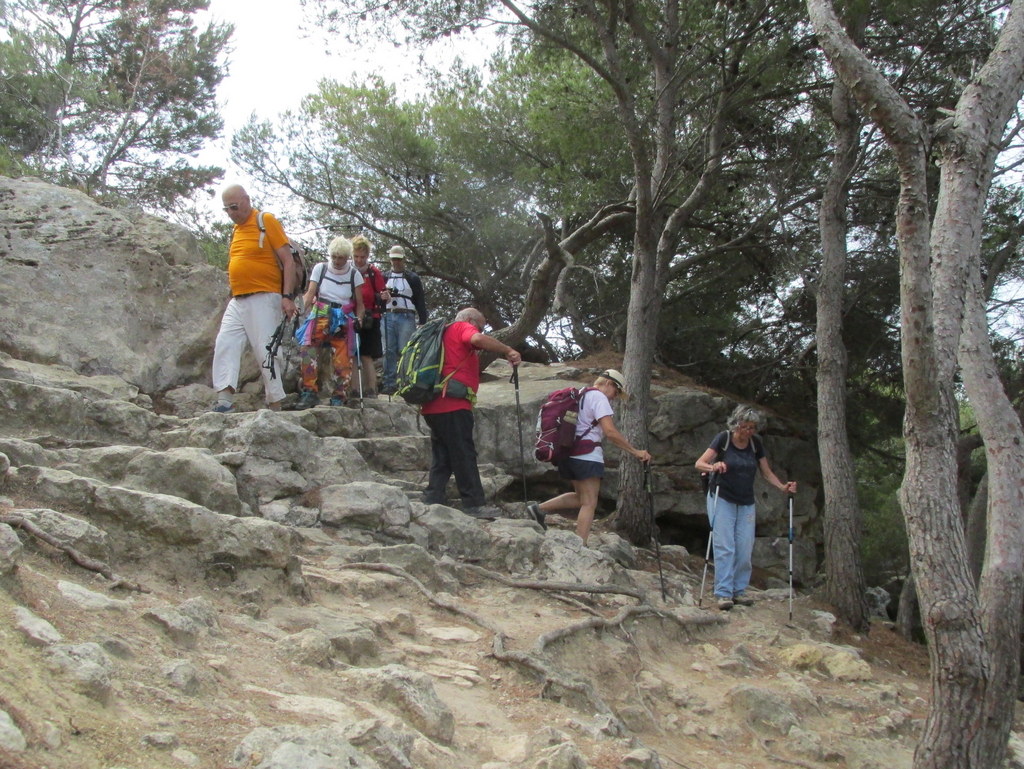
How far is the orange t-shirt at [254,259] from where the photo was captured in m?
8.11

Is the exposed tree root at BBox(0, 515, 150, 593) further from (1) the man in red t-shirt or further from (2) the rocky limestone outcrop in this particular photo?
(2) the rocky limestone outcrop

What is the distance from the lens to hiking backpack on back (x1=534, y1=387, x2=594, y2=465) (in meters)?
7.58

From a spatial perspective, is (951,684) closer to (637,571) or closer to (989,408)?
(989,408)

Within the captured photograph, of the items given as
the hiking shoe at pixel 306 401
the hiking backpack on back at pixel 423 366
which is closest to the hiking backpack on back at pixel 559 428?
the hiking backpack on back at pixel 423 366

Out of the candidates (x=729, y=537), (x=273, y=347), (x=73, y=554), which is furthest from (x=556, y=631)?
(x=273, y=347)

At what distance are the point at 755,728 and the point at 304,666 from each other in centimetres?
289

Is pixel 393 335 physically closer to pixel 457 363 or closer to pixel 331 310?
pixel 331 310

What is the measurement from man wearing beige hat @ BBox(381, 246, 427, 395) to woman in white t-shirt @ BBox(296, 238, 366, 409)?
822mm

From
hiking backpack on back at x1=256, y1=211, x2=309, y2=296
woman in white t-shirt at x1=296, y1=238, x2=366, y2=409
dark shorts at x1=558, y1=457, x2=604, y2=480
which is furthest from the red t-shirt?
woman in white t-shirt at x1=296, y1=238, x2=366, y2=409

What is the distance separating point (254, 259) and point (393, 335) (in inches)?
94.4

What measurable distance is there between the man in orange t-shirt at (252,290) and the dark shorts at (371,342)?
1710 mm

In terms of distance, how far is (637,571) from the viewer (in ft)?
27.2

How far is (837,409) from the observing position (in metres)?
9.41

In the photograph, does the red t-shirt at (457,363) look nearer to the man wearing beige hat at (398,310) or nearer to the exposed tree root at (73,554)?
the man wearing beige hat at (398,310)
